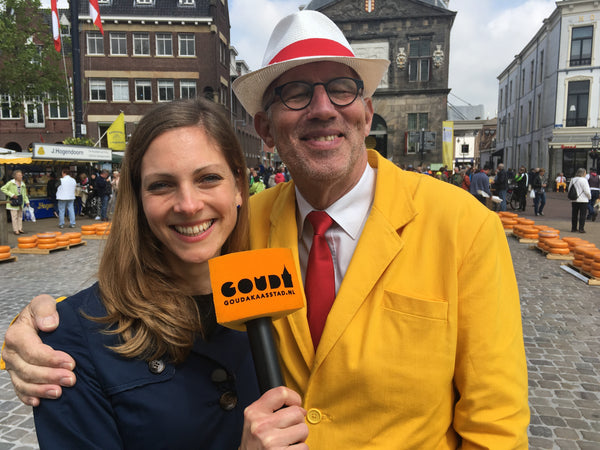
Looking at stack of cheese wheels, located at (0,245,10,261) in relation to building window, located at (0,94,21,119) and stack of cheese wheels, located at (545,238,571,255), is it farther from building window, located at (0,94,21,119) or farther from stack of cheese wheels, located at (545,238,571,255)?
building window, located at (0,94,21,119)

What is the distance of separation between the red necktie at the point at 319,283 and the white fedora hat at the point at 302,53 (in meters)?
0.70

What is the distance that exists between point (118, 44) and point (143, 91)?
383cm

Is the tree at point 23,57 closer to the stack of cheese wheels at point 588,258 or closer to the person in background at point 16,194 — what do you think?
the person in background at point 16,194

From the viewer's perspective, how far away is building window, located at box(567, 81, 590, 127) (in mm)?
33125

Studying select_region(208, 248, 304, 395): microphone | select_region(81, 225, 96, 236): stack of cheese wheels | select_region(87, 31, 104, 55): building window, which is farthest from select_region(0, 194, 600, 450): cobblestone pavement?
select_region(87, 31, 104, 55): building window

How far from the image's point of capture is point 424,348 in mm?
1528

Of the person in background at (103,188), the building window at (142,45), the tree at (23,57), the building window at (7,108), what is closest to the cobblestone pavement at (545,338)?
the person in background at (103,188)

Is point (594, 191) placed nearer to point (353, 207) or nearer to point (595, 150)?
point (595, 150)

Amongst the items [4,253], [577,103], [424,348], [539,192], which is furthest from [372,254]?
[577,103]

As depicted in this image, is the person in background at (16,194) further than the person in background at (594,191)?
No

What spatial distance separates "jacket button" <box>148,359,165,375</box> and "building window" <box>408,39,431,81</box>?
30099 millimetres

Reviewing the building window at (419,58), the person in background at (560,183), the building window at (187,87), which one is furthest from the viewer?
the building window at (187,87)

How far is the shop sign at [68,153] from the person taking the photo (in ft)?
52.2

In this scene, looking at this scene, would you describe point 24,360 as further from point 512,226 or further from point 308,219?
point 512,226
